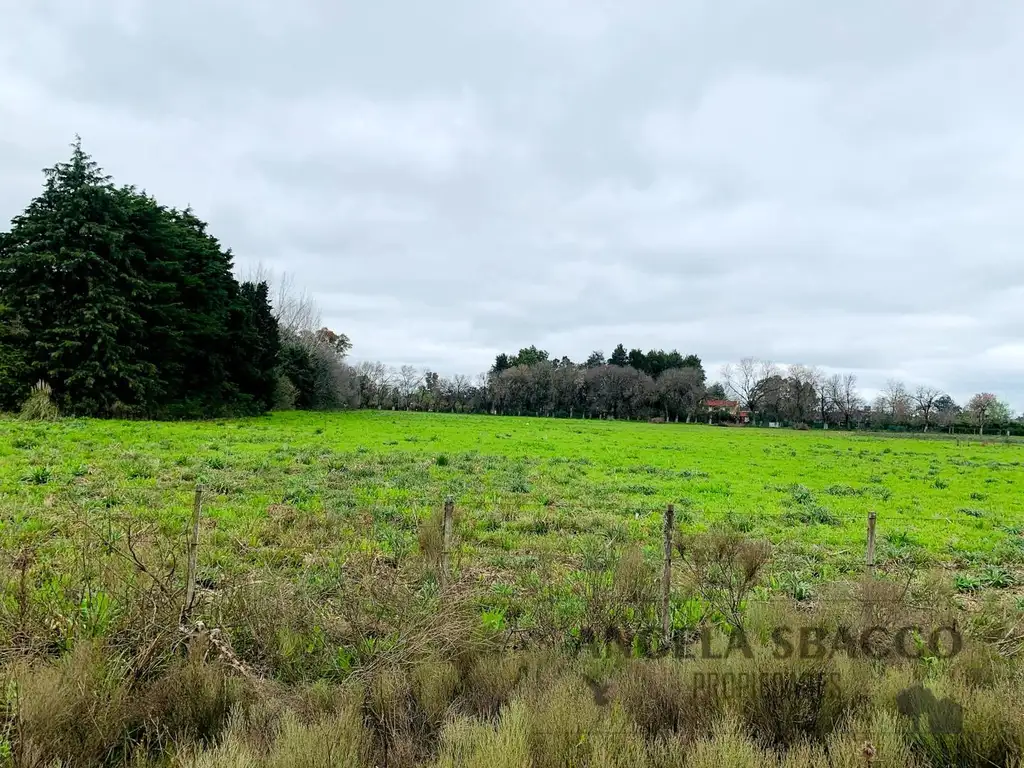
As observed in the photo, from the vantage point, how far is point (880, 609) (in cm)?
543

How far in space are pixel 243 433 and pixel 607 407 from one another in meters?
82.8

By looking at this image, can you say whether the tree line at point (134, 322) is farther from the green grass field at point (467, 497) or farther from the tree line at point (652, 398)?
the tree line at point (652, 398)

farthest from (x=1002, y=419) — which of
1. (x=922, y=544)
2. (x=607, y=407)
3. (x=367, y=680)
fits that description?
(x=367, y=680)

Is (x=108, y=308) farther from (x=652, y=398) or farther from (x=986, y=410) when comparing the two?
(x=986, y=410)

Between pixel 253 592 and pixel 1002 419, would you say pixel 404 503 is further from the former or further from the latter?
pixel 1002 419

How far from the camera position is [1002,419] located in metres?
84.5

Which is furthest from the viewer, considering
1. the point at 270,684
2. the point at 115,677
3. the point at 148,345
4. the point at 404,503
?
the point at 148,345

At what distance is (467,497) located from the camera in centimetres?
1266

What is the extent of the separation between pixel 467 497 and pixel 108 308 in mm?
26565

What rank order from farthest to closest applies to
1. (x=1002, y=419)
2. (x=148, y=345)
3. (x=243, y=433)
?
(x=1002, y=419), (x=148, y=345), (x=243, y=433)

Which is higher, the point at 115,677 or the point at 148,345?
the point at 148,345

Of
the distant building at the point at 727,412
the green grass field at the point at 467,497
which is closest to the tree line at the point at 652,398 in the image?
the distant building at the point at 727,412

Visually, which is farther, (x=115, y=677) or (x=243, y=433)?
→ (x=243, y=433)

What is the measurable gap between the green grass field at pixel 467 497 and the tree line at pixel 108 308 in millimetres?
7158
